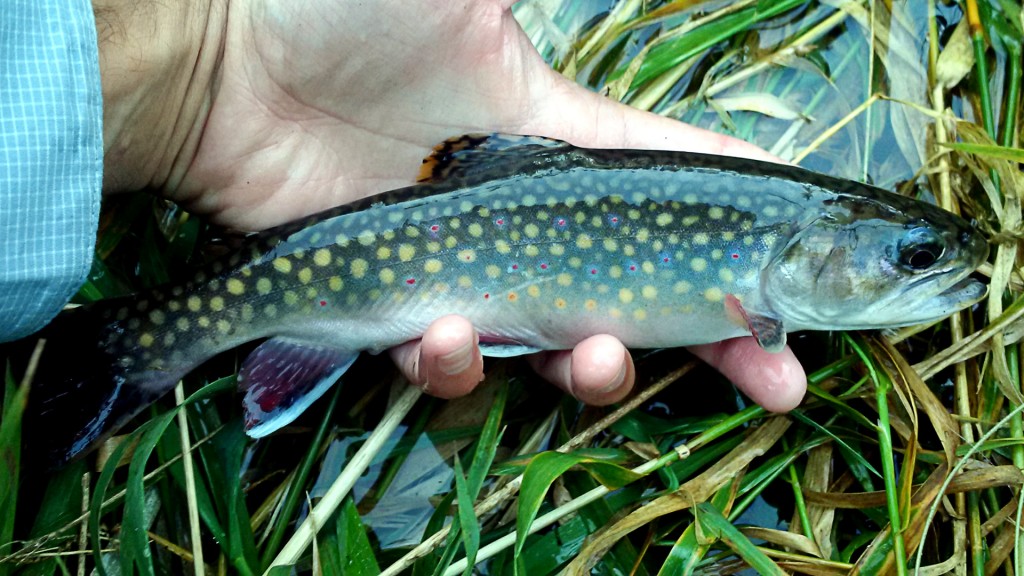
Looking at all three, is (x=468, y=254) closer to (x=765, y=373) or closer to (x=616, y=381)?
(x=616, y=381)

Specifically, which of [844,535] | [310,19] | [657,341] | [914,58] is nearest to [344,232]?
[310,19]

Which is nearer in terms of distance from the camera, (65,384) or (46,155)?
(46,155)

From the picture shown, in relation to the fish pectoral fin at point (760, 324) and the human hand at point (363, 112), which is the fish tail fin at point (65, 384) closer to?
the human hand at point (363, 112)

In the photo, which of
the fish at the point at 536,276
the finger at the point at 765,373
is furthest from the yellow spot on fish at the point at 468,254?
the finger at the point at 765,373

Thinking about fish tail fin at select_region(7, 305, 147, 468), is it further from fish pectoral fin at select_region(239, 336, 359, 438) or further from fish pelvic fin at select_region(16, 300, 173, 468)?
fish pectoral fin at select_region(239, 336, 359, 438)

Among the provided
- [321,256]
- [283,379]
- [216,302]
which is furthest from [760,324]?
[216,302]

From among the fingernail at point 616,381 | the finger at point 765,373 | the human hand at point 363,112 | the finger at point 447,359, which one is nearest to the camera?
the finger at point 447,359

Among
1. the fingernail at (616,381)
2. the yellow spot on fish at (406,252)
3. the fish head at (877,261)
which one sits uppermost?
the fish head at (877,261)
